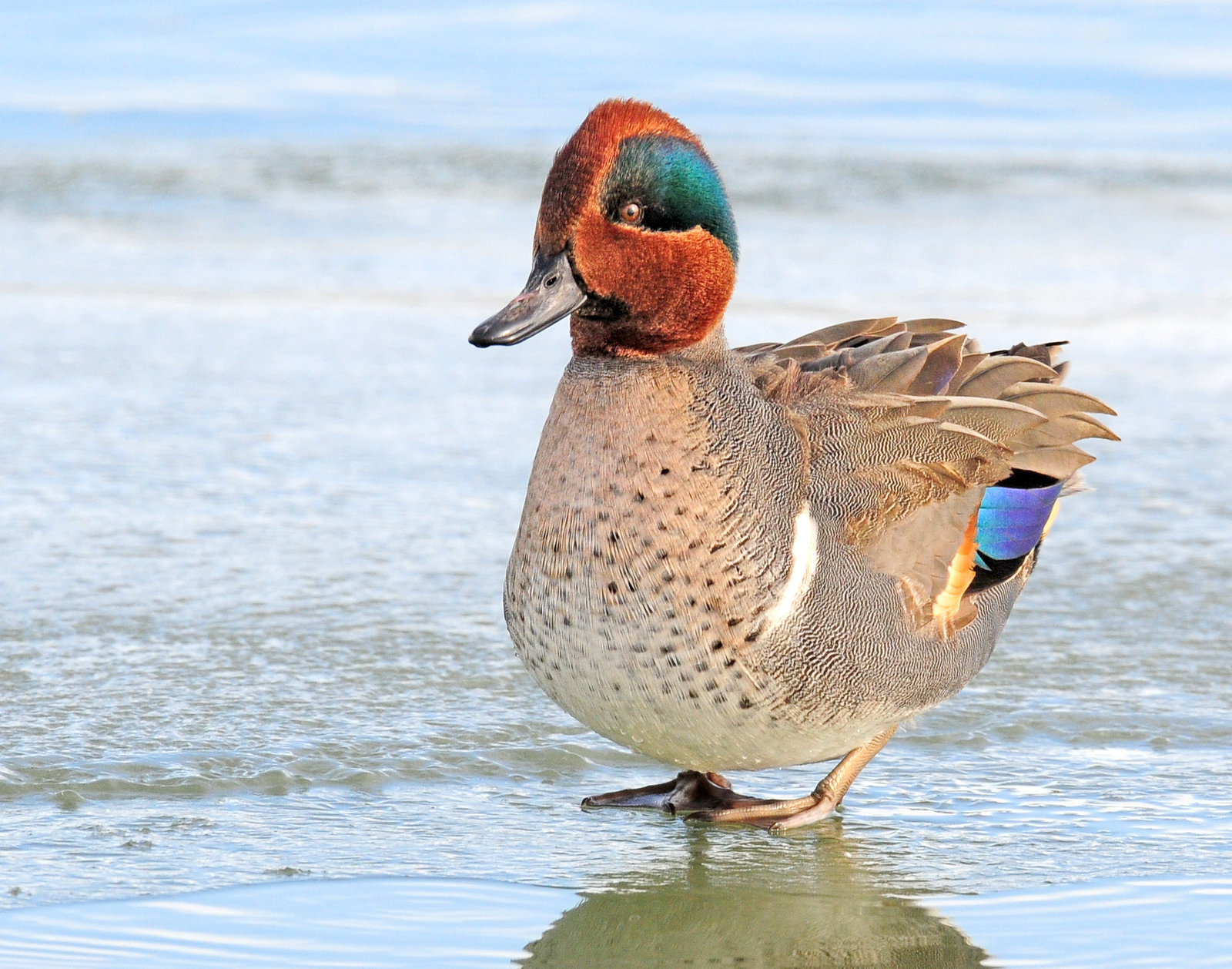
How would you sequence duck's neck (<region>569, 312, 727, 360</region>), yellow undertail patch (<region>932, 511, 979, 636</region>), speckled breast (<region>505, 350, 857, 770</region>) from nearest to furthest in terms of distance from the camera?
speckled breast (<region>505, 350, 857, 770</region>)
duck's neck (<region>569, 312, 727, 360</region>)
yellow undertail patch (<region>932, 511, 979, 636</region>)

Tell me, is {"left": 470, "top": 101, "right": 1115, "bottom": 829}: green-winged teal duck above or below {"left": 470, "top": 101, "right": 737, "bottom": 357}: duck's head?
below

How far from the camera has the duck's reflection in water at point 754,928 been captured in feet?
9.86

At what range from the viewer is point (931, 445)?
3.71m

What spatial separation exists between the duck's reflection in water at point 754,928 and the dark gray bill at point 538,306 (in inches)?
40.6

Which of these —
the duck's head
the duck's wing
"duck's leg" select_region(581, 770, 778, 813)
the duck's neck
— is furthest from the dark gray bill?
"duck's leg" select_region(581, 770, 778, 813)

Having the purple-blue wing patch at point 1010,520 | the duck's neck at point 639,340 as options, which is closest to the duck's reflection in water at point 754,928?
the purple-blue wing patch at point 1010,520

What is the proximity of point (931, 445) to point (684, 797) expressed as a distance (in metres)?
0.89

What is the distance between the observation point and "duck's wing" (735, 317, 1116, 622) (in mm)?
3631

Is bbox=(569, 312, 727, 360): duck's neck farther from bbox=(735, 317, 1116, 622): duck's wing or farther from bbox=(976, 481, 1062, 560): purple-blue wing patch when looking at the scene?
bbox=(976, 481, 1062, 560): purple-blue wing patch

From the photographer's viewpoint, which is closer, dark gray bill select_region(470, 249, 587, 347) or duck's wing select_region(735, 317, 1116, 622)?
dark gray bill select_region(470, 249, 587, 347)

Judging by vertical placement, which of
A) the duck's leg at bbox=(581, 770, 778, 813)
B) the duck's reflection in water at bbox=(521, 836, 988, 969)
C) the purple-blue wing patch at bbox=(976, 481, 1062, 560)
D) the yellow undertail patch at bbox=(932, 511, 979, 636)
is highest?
the purple-blue wing patch at bbox=(976, 481, 1062, 560)

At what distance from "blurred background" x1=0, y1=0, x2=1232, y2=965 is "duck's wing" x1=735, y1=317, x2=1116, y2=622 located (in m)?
0.49

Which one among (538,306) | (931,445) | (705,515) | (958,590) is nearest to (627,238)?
(538,306)

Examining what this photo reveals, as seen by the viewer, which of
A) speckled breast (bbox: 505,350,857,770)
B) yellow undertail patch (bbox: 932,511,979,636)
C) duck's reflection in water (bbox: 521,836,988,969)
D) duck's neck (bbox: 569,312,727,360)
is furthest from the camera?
yellow undertail patch (bbox: 932,511,979,636)
